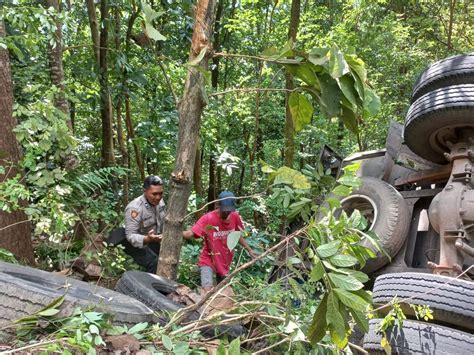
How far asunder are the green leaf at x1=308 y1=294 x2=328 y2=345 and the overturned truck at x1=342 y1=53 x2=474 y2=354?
3.88 ft

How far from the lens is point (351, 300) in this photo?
1938 millimetres

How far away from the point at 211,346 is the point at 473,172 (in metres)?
3.00

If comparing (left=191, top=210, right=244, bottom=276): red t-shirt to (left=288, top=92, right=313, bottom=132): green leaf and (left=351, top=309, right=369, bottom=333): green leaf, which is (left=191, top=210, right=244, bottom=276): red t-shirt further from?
(left=351, top=309, right=369, bottom=333): green leaf

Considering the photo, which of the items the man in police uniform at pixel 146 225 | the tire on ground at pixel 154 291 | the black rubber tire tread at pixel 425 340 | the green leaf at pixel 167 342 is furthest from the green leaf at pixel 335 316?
the man in police uniform at pixel 146 225

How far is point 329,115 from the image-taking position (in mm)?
2547

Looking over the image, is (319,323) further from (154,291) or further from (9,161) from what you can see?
(9,161)

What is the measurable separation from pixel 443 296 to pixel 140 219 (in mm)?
2684

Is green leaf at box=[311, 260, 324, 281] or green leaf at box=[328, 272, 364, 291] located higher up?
green leaf at box=[311, 260, 324, 281]

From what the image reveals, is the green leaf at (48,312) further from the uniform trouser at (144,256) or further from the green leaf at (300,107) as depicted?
the uniform trouser at (144,256)

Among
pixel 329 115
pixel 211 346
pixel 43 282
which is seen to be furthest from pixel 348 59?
pixel 43 282

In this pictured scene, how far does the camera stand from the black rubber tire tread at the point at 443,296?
124 inches

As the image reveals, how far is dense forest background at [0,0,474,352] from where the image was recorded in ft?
12.1

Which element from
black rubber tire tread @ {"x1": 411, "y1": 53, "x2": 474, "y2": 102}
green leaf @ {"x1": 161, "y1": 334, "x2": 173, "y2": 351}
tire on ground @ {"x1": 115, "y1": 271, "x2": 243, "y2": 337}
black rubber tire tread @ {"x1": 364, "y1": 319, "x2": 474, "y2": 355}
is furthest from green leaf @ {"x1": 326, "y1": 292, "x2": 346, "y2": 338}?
black rubber tire tread @ {"x1": 411, "y1": 53, "x2": 474, "y2": 102}

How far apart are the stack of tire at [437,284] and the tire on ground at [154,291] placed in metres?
0.99
